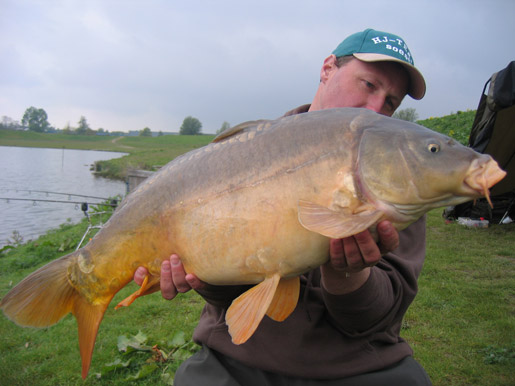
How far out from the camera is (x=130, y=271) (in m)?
1.42

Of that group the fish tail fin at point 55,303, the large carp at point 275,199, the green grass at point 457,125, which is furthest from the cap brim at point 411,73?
the green grass at point 457,125

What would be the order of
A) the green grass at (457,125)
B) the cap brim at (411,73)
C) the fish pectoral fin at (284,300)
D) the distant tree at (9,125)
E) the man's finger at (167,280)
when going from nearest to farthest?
the fish pectoral fin at (284,300) → the man's finger at (167,280) → the cap brim at (411,73) → the green grass at (457,125) → the distant tree at (9,125)

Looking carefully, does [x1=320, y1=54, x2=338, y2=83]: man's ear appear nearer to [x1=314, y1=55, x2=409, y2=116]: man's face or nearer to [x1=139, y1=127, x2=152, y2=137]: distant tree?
[x1=314, y1=55, x2=409, y2=116]: man's face

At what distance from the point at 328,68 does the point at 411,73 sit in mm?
424

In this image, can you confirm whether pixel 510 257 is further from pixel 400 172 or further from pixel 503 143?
pixel 400 172

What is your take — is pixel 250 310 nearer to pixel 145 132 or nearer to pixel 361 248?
pixel 361 248

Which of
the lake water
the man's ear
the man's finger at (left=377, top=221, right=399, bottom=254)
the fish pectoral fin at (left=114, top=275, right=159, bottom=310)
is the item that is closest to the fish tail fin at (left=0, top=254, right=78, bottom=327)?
the fish pectoral fin at (left=114, top=275, right=159, bottom=310)

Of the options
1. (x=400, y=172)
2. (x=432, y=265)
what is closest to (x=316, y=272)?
(x=400, y=172)

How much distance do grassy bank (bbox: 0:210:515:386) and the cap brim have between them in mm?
1818

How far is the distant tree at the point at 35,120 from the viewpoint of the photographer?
53.6m

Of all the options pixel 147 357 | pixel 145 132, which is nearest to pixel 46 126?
pixel 145 132

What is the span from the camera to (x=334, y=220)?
1019 millimetres

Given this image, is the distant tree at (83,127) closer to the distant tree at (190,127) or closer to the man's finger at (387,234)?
the distant tree at (190,127)

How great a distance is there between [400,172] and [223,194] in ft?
1.73
